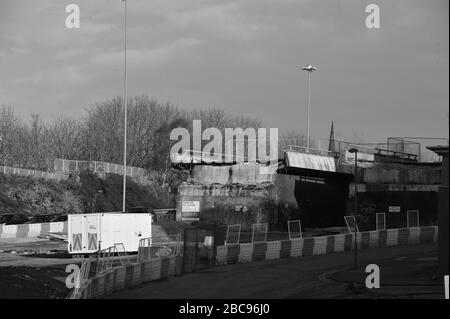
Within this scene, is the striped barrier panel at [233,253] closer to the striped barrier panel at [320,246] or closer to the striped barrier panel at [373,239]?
the striped barrier panel at [320,246]

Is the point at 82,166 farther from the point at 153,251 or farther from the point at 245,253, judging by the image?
the point at 153,251

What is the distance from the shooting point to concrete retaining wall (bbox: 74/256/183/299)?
2262 cm

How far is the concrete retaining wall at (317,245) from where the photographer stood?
37.2m

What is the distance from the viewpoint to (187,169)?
69.1m

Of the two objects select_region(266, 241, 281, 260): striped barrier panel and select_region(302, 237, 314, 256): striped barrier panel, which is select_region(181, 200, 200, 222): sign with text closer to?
select_region(302, 237, 314, 256): striped barrier panel

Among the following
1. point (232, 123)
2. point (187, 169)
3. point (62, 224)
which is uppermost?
point (232, 123)

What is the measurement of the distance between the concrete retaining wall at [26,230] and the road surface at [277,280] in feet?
88.2

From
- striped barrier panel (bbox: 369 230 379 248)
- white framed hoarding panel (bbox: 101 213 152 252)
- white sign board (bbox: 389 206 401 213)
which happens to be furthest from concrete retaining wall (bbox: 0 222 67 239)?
white sign board (bbox: 389 206 401 213)

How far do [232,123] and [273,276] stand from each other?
78755mm

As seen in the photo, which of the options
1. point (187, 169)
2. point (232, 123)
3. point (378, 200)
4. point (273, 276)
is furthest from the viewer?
point (232, 123)

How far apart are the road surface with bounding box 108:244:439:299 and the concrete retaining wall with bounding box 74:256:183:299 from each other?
0.44 meters

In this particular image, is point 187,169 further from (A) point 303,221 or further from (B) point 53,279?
(B) point 53,279

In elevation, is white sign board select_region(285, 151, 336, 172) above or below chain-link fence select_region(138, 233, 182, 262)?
above
